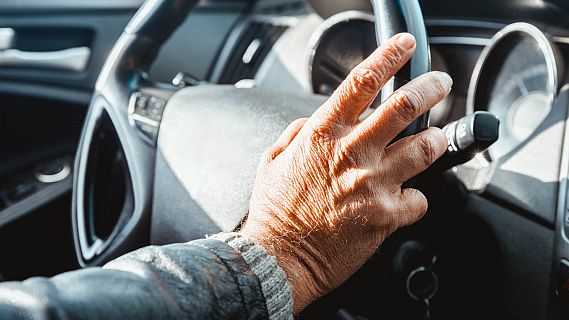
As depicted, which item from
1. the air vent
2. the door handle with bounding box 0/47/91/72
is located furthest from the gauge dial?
the door handle with bounding box 0/47/91/72

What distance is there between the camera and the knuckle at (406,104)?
701 millimetres

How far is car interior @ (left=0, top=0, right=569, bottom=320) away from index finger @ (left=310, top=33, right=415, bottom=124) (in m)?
0.05

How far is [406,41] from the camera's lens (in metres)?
0.72

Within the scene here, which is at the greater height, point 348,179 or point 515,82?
point 348,179

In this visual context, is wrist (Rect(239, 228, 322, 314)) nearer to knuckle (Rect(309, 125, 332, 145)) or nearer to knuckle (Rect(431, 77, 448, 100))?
knuckle (Rect(309, 125, 332, 145))

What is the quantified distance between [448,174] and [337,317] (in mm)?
285

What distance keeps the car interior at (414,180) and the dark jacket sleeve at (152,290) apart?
0.63 feet

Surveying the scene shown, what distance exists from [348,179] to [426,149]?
0.09 m

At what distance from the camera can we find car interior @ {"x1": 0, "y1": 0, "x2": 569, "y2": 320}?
948 millimetres

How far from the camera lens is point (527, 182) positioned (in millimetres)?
973

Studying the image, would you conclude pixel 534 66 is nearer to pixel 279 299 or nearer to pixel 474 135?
pixel 474 135

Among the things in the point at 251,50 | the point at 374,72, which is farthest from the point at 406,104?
the point at 251,50

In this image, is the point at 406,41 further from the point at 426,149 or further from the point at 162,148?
the point at 162,148

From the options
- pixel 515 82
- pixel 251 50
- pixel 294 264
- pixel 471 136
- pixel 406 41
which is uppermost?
pixel 406 41
